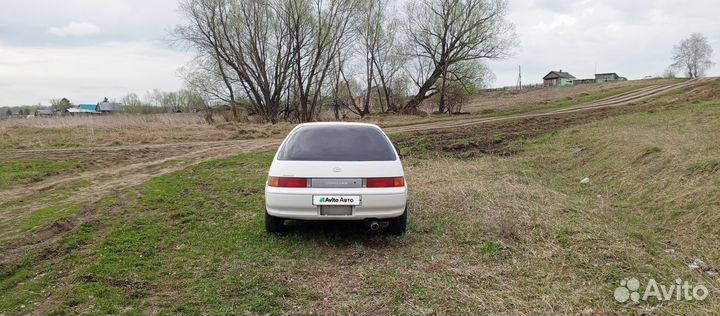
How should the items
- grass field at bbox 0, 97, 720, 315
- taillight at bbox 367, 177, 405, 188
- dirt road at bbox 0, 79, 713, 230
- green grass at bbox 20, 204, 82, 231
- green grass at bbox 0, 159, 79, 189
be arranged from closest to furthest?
1. grass field at bbox 0, 97, 720, 315
2. taillight at bbox 367, 177, 405, 188
3. green grass at bbox 20, 204, 82, 231
4. dirt road at bbox 0, 79, 713, 230
5. green grass at bbox 0, 159, 79, 189

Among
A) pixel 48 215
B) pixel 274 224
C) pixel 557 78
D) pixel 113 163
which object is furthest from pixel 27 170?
pixel 557 78

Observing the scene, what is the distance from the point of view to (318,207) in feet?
17.3

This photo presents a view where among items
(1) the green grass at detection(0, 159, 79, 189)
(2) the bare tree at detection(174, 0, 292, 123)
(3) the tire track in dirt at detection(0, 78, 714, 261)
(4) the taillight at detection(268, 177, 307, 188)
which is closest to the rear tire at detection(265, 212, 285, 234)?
(4) the taillight at detection(268, 177, 307, 188)

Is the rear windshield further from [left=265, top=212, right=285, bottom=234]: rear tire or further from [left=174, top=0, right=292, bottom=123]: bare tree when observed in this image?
[left=174, top=0, right=292, bottom=123]: bare tree

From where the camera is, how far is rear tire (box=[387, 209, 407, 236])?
226 inches

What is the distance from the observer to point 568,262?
4691mm

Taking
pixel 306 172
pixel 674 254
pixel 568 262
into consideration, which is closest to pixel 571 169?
pixel 674 254

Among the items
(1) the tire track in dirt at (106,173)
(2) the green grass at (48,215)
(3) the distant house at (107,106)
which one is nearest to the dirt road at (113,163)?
(1) the tire track in dirt at (106,173)

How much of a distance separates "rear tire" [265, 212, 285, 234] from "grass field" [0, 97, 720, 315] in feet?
0.59

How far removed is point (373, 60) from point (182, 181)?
105 ft

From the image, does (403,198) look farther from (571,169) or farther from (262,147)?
(262,147)

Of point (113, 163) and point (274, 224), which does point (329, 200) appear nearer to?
point (274, 224)

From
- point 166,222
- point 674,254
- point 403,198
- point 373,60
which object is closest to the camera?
point 674,254

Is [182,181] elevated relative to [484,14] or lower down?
lower down
